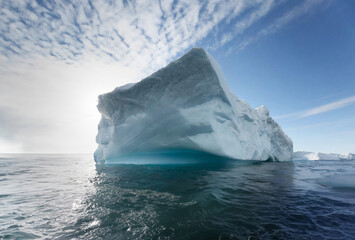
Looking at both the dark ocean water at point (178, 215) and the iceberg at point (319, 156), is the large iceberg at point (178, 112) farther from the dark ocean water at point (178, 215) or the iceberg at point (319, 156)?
the iceberg at point (319, 156)

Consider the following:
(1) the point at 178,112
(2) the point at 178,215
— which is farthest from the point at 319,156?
(2) the point at 178,215

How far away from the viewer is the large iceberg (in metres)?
11.7

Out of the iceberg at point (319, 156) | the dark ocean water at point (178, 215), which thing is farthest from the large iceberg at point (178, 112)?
the iceberg at point (319, 156)

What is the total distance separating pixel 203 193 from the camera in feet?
16.2

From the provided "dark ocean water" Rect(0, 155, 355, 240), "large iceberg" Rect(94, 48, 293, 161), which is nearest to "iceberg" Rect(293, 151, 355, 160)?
"large iceberg" Rect(94, 48, 293, 161)

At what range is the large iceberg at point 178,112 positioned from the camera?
1173 cm

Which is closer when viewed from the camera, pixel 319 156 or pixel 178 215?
pixel 178 215

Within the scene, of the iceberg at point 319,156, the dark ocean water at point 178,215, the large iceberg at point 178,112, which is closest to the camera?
the dark ocean water at point 178,215

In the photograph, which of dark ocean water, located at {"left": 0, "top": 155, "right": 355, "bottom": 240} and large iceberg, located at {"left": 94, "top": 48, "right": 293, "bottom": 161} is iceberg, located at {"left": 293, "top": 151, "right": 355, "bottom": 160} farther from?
dark ocean water, located at {"left": 0, "top": 155, "right": 355, "bottom": 240}

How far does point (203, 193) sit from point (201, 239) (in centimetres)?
248

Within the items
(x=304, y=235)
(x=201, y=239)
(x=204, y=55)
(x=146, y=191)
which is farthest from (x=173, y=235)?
(x=204, y=55)

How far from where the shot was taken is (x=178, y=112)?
12172 mm

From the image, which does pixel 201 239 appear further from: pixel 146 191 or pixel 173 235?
pixel 146 191

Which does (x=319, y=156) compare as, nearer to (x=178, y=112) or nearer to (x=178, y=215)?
(x=178, y=112)
